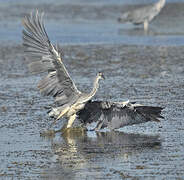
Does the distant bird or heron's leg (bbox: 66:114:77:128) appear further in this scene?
the distant bird

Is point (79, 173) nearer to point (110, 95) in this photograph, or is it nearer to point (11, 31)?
point (110, 95)

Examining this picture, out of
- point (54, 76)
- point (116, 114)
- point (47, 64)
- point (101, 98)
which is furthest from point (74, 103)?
point (101, 98)

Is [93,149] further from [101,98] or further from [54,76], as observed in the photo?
[101,98]

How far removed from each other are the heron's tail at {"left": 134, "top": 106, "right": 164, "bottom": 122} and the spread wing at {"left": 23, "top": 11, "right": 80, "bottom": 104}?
97 centimetres

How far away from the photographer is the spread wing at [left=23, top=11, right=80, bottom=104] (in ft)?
32.7

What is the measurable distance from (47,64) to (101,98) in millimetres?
1944

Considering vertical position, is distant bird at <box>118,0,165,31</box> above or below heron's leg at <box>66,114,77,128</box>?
above

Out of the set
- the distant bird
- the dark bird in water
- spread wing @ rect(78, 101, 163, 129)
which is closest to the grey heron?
the dark bird in water

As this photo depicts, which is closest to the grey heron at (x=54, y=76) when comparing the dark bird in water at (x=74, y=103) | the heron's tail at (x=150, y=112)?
the dark bird in water at (x=74, y=103)

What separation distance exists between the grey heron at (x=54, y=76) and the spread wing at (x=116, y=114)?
0.17m

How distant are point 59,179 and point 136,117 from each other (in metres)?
3.09

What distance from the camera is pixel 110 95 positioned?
467 inches

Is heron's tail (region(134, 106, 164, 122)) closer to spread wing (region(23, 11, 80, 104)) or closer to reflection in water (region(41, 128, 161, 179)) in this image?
reflection in water (region(41, 128, 161, 179))

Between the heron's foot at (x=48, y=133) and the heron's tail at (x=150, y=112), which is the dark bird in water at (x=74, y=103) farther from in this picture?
the heron's foot at (x=48, y=133)
